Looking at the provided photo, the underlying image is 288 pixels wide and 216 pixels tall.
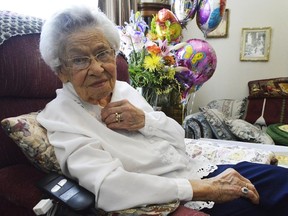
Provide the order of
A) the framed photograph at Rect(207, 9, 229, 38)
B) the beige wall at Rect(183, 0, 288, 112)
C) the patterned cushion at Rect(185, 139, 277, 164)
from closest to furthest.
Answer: the patterned cushion at Rect(185, 139, 277, 164) → the beige wall at Rect(183, 0, 288, 112) → the framed photograph at Rect(207, 9, 229, 38)

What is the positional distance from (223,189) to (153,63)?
0.82 m

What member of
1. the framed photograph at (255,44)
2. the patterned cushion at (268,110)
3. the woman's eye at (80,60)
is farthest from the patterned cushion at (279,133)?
the woman's eye at (80,60)

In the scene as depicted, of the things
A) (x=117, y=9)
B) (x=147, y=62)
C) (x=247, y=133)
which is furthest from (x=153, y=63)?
(x=247, y=133)

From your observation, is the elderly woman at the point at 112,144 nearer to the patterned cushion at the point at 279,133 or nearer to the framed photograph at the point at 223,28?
the patterned cushion at the point at 279,133

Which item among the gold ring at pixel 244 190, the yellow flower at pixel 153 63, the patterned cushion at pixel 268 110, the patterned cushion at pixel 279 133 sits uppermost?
the yellow flower at pixel 153 63

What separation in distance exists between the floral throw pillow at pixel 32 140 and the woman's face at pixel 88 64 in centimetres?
19

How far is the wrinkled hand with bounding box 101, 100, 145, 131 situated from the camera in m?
0.93

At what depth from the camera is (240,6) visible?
320cm

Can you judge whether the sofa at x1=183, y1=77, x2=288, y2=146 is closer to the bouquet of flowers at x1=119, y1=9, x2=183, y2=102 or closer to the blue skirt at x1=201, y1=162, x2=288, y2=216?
the bouquet of flowers at x1=119, y1=9, x2=183, y2=102

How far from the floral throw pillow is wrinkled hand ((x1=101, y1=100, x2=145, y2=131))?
21cm

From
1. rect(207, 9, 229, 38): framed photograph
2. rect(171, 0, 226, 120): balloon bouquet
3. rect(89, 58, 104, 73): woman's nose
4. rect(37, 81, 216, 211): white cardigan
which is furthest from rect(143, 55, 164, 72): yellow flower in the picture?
rect(207, 9, 229, 38): framed photograph

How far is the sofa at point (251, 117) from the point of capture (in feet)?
8.39

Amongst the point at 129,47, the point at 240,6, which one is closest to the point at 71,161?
the point at 129,47

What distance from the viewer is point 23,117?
33.2 inches
